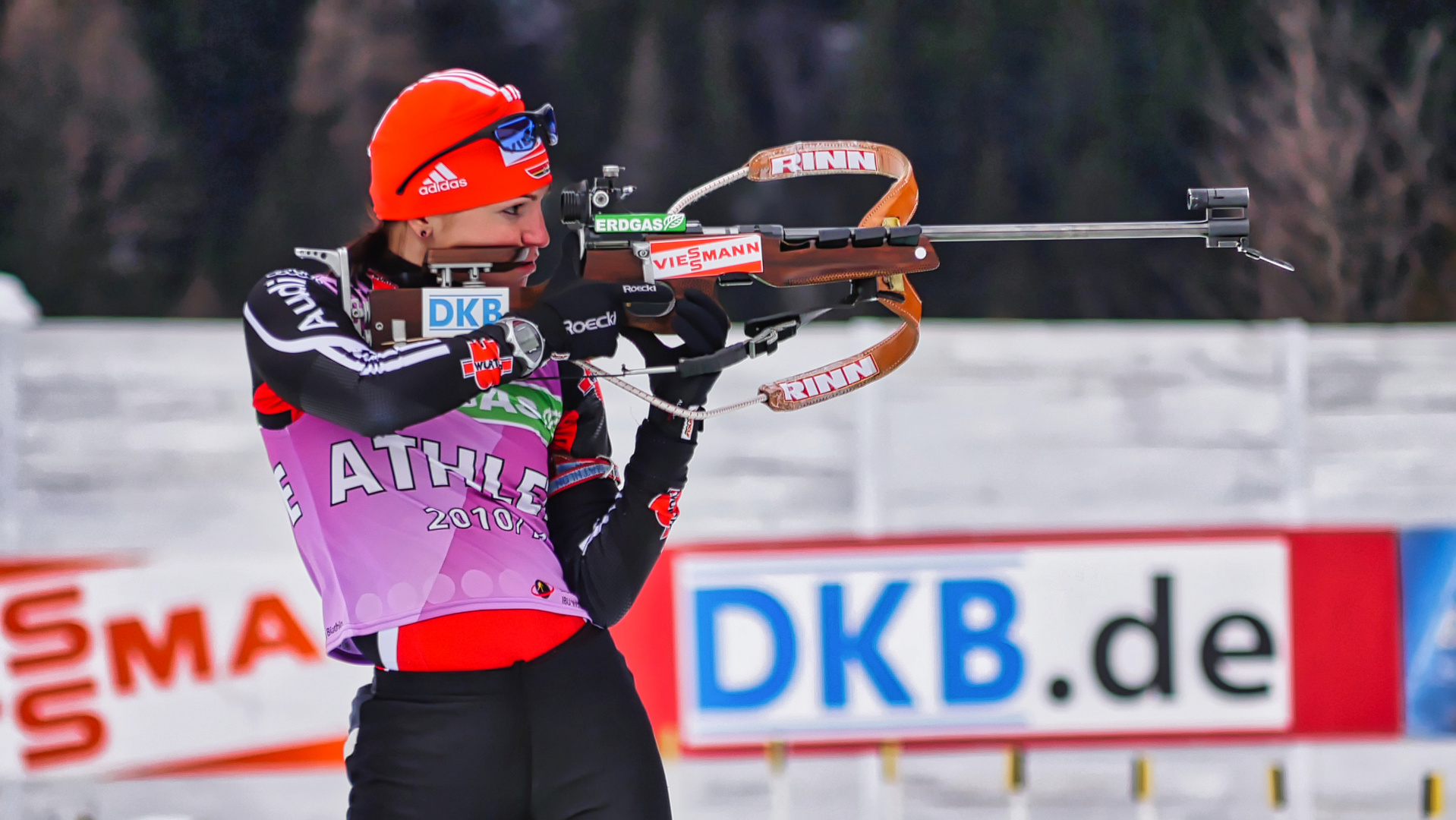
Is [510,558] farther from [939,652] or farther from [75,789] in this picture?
[75,789]

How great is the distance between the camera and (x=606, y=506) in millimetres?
2045

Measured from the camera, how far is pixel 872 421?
14.3ft

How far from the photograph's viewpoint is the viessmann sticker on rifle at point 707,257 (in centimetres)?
200

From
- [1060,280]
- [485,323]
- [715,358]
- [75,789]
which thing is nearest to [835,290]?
[715,358]

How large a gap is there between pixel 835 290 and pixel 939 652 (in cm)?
233

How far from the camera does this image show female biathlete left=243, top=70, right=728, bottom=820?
5.69 feet

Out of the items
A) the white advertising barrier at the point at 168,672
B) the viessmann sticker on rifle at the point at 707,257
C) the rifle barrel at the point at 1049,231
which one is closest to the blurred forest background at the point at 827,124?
the white advertising barrier at the point at 168,672

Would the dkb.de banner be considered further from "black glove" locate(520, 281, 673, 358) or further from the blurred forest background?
the blurred forest background

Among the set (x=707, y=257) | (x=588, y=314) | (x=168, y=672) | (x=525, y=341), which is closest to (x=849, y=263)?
(x=707, y=257)

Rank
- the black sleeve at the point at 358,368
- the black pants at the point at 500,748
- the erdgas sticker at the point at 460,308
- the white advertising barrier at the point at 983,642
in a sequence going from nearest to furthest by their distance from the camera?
the black sleeve at the point at 358,368 → the black pants at the point at 500,748 → the erdgas sticker at the point at 460,308 → the white advertising barrier at the point at 983,642

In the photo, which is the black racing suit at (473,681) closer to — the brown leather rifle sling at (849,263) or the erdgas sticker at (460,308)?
the erdgas sticker at (460,308)

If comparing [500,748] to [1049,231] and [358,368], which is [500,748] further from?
[1049,231]

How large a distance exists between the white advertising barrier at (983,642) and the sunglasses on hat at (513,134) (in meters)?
2.34

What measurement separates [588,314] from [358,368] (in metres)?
0.32
